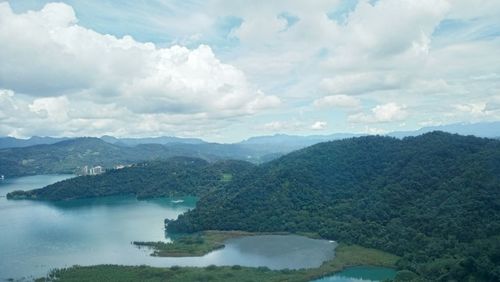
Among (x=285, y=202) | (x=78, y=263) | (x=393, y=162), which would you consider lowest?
(x=78, y=263)

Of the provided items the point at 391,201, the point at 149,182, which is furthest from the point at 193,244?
the point at 149,182

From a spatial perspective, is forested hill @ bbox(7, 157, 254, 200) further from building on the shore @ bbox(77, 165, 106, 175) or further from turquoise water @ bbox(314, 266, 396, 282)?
turquoise water @ bbox(314, 266, 396, 282)

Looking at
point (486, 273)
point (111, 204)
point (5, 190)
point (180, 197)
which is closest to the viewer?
point (486, 273)

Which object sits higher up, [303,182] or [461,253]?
[303,182]

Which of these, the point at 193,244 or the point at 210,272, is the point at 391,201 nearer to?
the point at 193,244

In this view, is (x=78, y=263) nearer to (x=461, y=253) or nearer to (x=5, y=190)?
(x=461, y=253)

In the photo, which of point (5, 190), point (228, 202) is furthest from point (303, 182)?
point (5, 190)
